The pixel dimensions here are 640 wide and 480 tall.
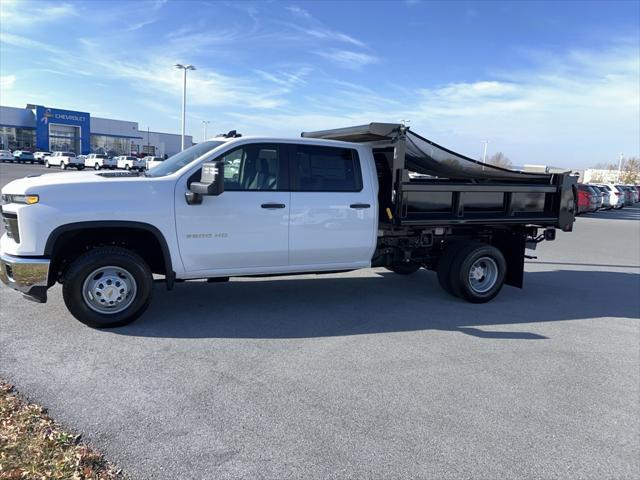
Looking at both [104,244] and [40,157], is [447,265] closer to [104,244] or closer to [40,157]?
[104,244]

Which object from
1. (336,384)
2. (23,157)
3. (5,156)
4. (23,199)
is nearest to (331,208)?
(336,384)

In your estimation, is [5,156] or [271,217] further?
[5,156]

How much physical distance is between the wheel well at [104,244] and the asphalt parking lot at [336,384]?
594mm

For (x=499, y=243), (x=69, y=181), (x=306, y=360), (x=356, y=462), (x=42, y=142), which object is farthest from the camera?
(x=42, y=142)

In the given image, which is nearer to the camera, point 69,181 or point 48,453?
point 48,453

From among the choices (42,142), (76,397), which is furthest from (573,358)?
(42,142)

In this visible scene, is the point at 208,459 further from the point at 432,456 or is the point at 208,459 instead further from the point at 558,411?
the point at 558,411

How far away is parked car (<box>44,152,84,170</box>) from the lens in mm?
51406

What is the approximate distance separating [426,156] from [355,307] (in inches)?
86.6

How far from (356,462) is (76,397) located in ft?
6.96

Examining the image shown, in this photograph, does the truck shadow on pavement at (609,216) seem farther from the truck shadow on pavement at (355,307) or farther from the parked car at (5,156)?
the parked car at (5,156)

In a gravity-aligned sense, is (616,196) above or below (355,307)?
above

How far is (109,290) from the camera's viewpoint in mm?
5172

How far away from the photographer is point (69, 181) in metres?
4.99
